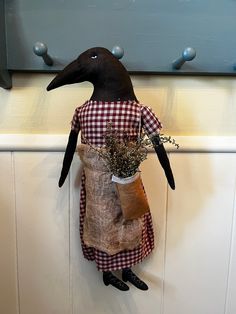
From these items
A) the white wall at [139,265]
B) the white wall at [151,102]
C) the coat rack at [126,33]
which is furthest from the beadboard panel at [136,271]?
the coat rack at [126,33]

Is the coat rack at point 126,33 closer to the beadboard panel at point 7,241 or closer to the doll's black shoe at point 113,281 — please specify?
the beadboard panel at point 7,241

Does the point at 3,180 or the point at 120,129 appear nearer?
the point at 120,129

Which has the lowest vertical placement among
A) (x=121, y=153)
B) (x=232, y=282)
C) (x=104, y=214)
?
(x=232, y=282)

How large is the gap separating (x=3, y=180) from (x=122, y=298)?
15.6 inches

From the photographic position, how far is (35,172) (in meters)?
0.71

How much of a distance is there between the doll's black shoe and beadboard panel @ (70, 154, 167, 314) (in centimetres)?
4

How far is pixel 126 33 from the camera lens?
26.3 inches

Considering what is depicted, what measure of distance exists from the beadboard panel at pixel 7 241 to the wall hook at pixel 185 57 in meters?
0.41

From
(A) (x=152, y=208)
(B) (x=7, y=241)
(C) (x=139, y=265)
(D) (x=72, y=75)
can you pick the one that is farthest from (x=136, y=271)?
(D) (x=72, y=75)

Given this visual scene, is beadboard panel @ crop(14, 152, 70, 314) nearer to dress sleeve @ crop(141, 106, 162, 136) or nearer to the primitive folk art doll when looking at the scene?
the primitive folk art doll

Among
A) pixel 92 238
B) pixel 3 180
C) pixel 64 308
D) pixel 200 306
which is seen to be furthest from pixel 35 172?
pixel 200 306

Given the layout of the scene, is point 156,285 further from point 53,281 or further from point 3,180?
point 3,180

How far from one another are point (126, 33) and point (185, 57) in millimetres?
149

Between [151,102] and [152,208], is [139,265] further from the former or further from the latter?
[151,102]
